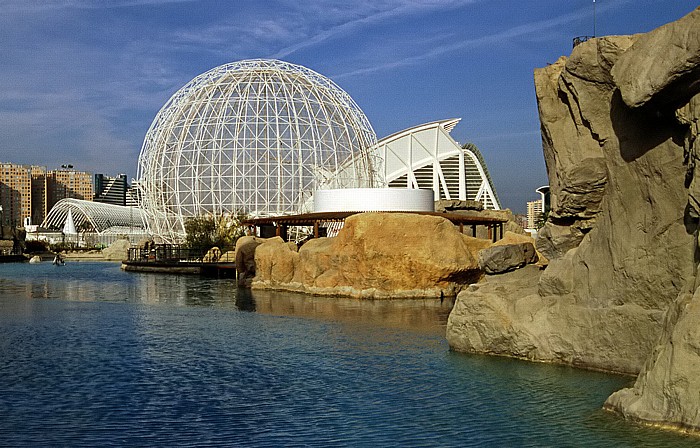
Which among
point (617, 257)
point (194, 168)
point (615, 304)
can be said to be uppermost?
point (194, 168)

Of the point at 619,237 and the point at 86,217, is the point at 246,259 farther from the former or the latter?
the point at 86,217

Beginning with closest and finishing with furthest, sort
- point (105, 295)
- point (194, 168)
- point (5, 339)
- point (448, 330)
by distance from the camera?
point (448, 330)
point (5, 339)
point (105, 295)
point (194, 168)

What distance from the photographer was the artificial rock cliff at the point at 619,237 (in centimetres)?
991

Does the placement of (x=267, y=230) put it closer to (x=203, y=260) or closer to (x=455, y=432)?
(x=203, y=260)

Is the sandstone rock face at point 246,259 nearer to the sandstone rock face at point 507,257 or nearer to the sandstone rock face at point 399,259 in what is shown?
the sandstone rock face at point 399,259

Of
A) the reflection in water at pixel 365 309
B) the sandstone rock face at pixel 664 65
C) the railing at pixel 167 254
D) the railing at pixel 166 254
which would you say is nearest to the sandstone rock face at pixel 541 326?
the sandstone rock face at pixel 664 65

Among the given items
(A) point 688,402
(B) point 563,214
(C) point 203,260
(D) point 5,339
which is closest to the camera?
(A) point 688,402

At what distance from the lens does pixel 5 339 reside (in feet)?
62.0

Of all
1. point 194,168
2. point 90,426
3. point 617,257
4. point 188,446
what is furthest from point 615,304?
point 194,168

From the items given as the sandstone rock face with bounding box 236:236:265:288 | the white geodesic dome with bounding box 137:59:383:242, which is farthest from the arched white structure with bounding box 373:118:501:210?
the sandstone rock face with bounding box 236:236:265:288

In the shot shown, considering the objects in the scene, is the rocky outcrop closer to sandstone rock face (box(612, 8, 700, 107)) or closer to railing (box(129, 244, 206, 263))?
sandstone rock face (box(612, 8, 700, 107))

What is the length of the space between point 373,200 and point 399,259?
15.5m

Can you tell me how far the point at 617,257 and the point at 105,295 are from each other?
25681mm

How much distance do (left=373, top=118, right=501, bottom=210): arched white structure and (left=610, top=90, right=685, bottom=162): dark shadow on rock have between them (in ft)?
244
